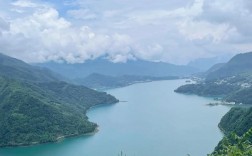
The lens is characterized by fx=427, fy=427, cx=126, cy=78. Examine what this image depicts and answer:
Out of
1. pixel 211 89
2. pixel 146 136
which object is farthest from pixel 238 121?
pixel 211 89

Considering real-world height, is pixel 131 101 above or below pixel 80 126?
above

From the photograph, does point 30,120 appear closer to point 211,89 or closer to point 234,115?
point 234,115

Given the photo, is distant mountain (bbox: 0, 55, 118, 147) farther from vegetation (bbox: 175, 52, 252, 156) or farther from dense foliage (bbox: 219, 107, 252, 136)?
vegetation (bbox: 175, 52, 252, 156)

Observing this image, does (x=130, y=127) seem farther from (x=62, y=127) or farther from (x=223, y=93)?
(x=223, y=93)

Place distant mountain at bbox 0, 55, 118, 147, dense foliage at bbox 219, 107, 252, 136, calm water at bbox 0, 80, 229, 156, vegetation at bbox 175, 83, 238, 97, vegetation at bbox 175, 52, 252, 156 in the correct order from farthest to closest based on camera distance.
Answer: vegetation at bbox 175, 83, 238, 97, distant mountain at bbox 0, 55, 118, 147, calm water at bbox 0, 80, 229, 156, dense foliage at bbox 219, 107, 252, 136, vegetation at bbox 175, 52, 252, 156

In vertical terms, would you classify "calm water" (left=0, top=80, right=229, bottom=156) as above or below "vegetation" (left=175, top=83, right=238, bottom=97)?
below

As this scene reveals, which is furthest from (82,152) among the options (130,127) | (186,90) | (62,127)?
(186,90)

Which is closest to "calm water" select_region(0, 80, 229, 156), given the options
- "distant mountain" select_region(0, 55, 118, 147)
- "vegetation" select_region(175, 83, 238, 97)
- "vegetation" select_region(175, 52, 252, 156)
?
"distant mountain" select_region(0, 55, 118, 147)

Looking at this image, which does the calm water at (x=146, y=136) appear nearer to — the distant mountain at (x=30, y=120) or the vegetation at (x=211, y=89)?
the distant mountain at (x=30, y=120)
